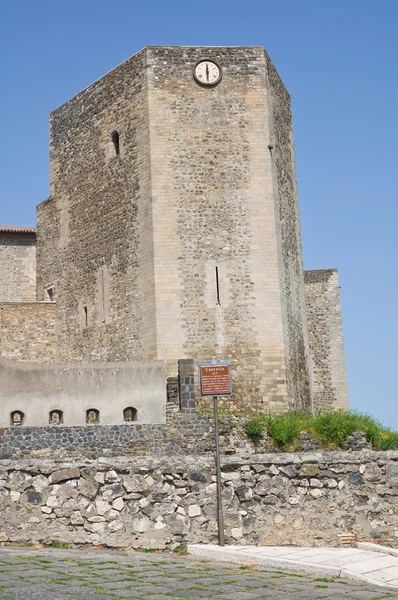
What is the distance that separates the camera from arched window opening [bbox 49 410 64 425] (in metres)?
19.0

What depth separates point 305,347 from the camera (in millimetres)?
24406

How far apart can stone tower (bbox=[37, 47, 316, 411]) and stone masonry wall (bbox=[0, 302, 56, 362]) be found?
100cm

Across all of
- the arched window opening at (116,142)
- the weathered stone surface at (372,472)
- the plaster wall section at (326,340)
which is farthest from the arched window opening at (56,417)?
the plaster wall section at (326,340)

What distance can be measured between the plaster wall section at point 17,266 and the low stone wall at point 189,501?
21.4 metres

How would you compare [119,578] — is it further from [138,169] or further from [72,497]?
[138,169]

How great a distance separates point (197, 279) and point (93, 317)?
3917 mm

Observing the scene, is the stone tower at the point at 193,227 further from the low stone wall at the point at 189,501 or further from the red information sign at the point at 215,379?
the low stone wall at the point at 189,501

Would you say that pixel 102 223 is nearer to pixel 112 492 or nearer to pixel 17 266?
pixel 17 266

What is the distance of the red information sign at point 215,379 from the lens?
1044 centimetres

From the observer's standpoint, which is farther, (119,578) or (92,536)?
(92,536)

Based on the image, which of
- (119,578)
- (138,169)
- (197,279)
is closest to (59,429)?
(197,279)

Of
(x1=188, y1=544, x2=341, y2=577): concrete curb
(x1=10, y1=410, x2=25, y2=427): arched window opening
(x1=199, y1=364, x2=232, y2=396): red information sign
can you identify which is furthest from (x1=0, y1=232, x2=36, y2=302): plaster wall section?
(x1=188, y1=544, x2=341, y2=577): concrete curb

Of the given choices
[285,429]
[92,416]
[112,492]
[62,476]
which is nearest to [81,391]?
[92,416]

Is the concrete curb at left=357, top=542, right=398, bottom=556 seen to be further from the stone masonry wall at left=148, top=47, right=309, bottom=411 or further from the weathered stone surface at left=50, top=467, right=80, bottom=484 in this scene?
the stone masonry wall at left=148, top=47, right=309, bottom=411
